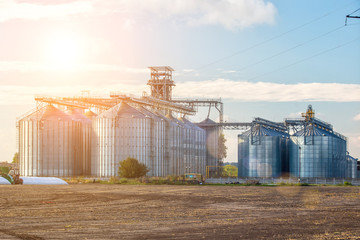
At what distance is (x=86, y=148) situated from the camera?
4449 inches

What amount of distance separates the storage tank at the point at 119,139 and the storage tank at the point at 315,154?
1251 inches

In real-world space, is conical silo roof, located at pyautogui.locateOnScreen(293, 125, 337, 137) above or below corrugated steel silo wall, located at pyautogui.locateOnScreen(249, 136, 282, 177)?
above

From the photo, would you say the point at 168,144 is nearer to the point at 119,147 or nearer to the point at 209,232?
the point at 119,147

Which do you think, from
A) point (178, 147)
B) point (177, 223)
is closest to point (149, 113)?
point (178, 147)

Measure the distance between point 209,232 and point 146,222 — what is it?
13.9 ft

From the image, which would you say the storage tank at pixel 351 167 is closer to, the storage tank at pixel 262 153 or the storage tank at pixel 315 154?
the storage tank at pixel 315 154

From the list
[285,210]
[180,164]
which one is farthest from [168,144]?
[285,210]

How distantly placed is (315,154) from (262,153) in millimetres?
11385

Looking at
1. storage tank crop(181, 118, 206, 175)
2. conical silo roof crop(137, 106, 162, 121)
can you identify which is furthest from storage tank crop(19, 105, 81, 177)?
storage tank crop(181, 118, 206, 175)

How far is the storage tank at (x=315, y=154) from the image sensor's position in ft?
356

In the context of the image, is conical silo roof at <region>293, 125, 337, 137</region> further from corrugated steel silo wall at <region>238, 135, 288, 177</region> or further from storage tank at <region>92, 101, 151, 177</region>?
storage tank at <region>92, 101, 151, 177</region>

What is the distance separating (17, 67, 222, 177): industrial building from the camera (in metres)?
108

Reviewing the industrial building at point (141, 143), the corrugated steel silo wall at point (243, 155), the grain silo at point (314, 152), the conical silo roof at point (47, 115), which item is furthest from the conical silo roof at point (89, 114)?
the grain silo at point (314, 152)

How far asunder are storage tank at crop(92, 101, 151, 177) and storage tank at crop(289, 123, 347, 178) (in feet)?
104
